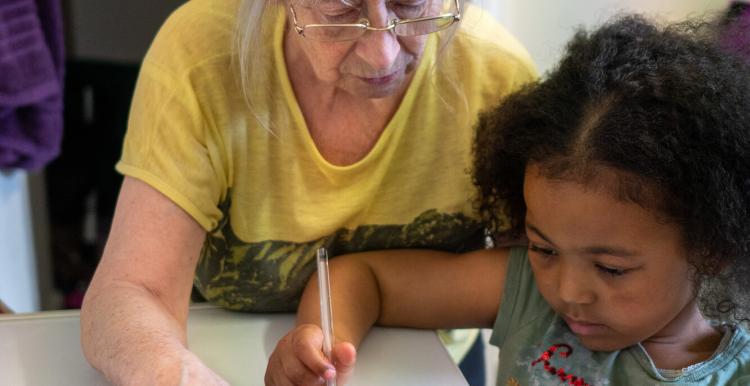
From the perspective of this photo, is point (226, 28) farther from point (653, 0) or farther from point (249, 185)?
point (653, 0)

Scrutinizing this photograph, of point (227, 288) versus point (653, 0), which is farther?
point (653, 0)

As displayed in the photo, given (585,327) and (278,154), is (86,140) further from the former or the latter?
(585,327)

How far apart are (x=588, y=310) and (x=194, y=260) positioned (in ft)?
1.48

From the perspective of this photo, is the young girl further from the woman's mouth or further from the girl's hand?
the woman's mouth

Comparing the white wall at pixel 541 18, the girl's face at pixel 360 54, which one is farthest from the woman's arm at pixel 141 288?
the white wall at pixel 541 18

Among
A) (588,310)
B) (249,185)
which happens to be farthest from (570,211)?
(249,185)

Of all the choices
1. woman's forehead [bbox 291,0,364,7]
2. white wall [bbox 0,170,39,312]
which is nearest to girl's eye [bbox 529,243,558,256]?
woman's forehead [bbox 291,0,364,7]

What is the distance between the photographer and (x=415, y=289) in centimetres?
115

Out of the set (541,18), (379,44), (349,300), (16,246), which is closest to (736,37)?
(379,44)

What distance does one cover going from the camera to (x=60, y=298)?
95.9 inches

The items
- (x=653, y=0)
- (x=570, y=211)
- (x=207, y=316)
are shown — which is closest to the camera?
(x=570, y=211)

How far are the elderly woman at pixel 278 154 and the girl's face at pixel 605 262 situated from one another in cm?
17

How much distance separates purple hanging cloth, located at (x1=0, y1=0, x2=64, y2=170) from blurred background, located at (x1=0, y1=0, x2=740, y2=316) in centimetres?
15

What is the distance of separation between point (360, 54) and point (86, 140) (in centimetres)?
153
